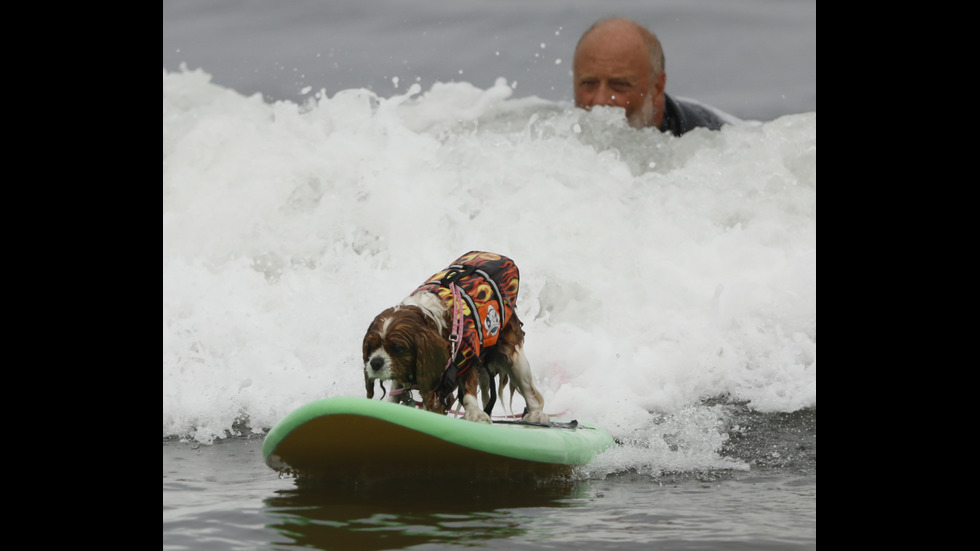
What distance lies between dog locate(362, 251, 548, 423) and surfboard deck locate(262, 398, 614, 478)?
0.32m

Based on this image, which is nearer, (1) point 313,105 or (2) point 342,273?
(2) point 342,273

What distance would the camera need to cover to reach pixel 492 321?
18.5ft

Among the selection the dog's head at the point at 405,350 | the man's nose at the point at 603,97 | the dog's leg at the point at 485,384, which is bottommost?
the dog's leg at the point at 485,384

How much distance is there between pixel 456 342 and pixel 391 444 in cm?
79

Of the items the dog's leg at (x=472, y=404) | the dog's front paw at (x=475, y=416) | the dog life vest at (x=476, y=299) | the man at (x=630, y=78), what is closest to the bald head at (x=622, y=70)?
the man at (x=630, y=78)

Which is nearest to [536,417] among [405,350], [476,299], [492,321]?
[492,321]

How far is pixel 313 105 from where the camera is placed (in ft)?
38.2

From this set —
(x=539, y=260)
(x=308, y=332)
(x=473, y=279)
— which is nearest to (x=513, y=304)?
(x=473, y=279)

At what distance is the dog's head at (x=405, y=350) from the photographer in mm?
4918

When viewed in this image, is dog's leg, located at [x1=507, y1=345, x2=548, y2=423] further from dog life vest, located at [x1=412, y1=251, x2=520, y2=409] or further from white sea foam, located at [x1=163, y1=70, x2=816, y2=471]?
Answer: white sea foam, located at [x1=163, y1=70, x2=816, y2=471]

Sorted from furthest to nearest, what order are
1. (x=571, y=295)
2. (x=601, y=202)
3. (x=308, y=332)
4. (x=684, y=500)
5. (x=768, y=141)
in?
(x=768, y=141), (x=601, y=202), (x=571, y=295), (x=308, y=332), (x=684, y=500)

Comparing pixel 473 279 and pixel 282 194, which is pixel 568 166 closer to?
pixel 282 194

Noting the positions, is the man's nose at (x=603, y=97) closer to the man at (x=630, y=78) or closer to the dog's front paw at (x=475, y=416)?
the man at (x=630, y=78)

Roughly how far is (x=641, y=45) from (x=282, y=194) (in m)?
4.36
